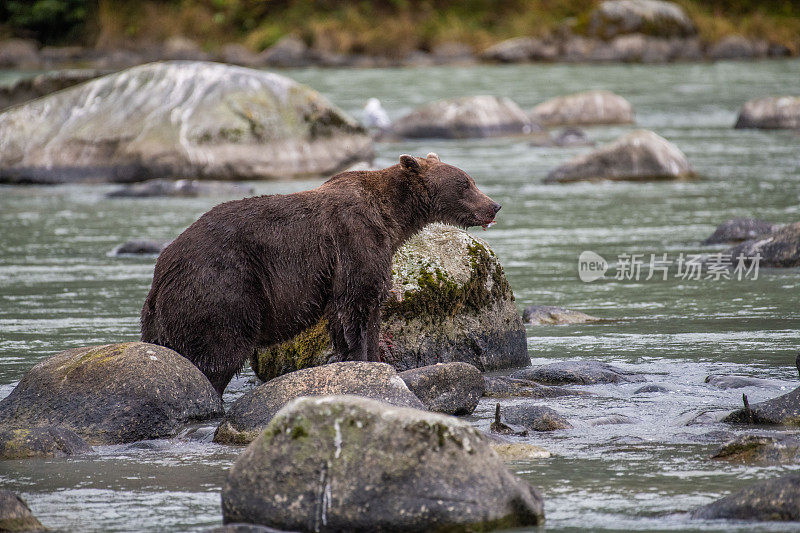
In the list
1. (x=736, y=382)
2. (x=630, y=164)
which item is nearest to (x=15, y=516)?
(x=736, y=382)

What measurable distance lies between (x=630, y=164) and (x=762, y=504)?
1524 centimetres

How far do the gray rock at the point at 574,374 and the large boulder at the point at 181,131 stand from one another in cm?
1215

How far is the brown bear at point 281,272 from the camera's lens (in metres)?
7.07

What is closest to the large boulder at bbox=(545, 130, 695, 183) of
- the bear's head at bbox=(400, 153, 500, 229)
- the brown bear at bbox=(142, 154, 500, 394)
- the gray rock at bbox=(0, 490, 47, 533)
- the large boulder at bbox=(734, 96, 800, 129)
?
the large boulder at bbox=(734, 96, 800, 129)

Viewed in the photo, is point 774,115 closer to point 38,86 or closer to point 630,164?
point 630,164

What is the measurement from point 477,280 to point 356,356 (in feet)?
4.47

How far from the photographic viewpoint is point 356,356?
7539 millimetres

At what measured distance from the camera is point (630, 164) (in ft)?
64.6

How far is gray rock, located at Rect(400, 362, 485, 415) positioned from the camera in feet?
23.1

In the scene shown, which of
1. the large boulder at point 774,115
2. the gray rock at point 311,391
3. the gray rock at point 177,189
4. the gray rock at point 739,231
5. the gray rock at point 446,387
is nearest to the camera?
the gray rock at point 311,391

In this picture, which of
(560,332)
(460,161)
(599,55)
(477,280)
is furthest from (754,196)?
(599,55)

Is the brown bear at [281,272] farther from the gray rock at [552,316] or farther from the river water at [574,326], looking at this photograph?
the gray rock at [552,316]

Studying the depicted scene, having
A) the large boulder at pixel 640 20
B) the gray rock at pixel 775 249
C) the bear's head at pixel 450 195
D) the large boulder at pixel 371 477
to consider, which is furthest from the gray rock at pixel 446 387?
the large boulder at pixel 640 20

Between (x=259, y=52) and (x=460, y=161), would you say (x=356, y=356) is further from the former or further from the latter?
(x=259, y=52)
